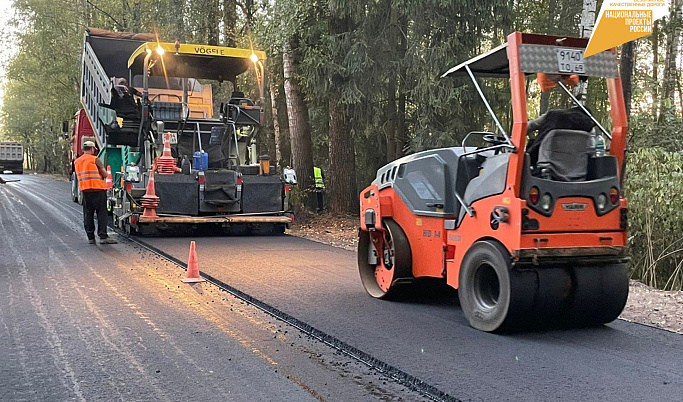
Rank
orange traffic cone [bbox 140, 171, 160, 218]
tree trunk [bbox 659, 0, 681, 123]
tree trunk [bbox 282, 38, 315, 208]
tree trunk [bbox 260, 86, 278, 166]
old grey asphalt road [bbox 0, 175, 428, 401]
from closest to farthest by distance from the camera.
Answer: old grey asphalt road [bbox 0, 175, 428, 401] → tree trunk [bbox 659, 0, 681, 123] → orange traffic cone [bbox 140, 171, 160, 218] → tree trunk [bbox 282, 38, 315, 208] → tree trunk [bbox 260, 86, 278, 166]

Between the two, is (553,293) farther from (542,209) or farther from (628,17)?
(628,17)

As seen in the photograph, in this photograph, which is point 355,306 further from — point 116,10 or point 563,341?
point 116,10

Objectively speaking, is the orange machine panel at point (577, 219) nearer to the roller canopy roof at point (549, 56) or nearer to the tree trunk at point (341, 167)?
the roller canopy roof at point (549, 56)

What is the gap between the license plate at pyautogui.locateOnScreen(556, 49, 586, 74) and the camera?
554 cm

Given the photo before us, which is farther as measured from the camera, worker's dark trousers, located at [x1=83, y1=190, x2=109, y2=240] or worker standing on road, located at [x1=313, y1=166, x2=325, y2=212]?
worker standing on road, located at [x1=313, y1=166, x2=325, y2=212]

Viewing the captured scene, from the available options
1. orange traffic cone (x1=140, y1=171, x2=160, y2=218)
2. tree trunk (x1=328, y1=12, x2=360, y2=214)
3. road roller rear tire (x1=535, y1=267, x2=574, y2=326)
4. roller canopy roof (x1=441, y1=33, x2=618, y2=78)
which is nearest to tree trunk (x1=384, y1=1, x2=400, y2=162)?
tree trunk (x1=328, y1=12, x2=360, y2=214)

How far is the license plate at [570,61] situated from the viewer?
218 inches

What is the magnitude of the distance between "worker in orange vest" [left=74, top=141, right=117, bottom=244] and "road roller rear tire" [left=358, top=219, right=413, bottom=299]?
19.0 ft

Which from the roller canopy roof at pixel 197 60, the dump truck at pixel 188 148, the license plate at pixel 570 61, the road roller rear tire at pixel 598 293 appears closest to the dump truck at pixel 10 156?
the dump truck at pixel 188 148

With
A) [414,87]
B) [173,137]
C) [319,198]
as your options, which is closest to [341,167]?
[319,198]

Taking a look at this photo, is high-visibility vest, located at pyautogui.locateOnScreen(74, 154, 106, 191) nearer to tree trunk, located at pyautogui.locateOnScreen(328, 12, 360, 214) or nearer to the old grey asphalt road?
the old grey asphalt road

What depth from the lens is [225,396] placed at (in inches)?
161

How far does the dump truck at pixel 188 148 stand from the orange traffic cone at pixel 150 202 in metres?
0.02

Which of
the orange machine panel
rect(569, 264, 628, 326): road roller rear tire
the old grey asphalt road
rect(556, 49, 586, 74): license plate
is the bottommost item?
the old grey asphalt road
